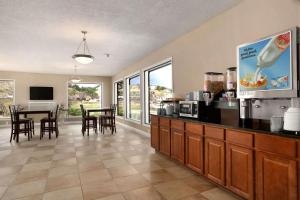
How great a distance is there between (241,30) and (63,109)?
882cm

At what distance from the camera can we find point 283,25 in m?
2.24

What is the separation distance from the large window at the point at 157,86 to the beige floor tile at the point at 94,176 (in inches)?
100

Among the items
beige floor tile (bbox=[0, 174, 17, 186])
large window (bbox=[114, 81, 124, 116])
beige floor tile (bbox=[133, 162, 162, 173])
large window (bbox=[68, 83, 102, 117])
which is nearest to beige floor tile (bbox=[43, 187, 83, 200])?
beige floor tile (bbox=[0, 174, 17, 186])

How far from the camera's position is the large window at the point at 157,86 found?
512 centimetres

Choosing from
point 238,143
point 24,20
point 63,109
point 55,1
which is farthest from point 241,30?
point 63,109

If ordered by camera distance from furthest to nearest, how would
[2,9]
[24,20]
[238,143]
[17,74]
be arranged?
[17,74] < [24,20] < [2,9] < [238,143]

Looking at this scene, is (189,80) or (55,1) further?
(189,80)

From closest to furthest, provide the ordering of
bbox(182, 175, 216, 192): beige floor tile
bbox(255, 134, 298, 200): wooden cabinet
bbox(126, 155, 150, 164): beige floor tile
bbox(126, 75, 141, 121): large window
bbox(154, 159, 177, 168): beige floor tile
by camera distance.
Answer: bbox(255, 134, 298, 200): wooden cabinet < bbox(182, 175, 216, 192): beige floor tile < bbox(154, 159, 177, 168): beige floor tile < bbox(126, 155, 150, 164): beige floor tile < bbox(126, 75, 141, 121): large window

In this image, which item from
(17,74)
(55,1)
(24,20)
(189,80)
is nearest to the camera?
(55,1)

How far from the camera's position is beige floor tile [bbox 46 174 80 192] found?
2.52 meters

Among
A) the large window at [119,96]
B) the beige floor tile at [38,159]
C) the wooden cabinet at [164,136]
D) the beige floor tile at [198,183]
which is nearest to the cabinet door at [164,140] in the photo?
the wooden cabinet at [164,136]

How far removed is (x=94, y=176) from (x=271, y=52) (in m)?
2.90

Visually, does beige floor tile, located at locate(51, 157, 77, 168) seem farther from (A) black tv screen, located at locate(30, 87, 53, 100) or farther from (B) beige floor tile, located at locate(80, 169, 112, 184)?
(A) black tv screen, located at locate(30, 87, 53, 100)

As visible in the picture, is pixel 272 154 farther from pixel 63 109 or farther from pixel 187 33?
pixel 63 109
